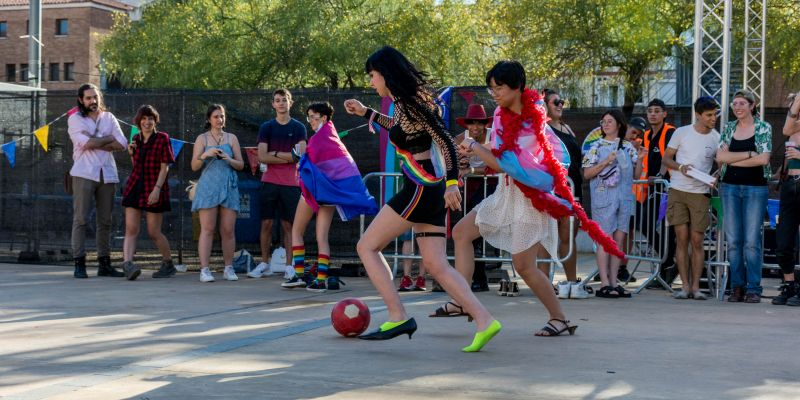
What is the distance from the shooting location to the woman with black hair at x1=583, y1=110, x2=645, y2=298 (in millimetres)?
11125

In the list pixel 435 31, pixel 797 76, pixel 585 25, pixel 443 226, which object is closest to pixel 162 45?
pixel 435 31

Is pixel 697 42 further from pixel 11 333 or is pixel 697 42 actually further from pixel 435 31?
pixel 435 31

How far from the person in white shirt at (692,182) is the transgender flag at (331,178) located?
303 centimetres

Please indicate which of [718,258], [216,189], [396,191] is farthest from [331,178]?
[718,258]

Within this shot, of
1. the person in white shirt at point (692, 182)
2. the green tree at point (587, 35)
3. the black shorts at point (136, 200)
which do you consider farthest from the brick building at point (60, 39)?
the person in white shirt at point (692, 182)

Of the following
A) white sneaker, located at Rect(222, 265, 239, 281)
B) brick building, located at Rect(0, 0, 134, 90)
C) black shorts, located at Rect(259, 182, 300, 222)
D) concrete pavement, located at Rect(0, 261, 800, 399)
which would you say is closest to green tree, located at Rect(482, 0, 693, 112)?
black shorts, located at Rect(259, 182, 300, 222)

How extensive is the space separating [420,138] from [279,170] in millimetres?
5400

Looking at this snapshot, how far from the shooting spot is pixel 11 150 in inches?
573

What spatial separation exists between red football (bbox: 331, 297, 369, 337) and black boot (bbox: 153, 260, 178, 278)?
5.59 metres

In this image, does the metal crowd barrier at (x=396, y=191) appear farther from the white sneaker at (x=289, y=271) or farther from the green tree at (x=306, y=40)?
the green tree at (x=306, y=40)

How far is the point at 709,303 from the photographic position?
10719 mm

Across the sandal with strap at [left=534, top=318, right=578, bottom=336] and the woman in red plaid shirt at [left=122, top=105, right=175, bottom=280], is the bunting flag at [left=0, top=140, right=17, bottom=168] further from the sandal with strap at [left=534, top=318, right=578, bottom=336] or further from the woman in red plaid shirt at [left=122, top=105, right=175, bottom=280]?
the sandal with strap at [left=534, top=318, right=578, bottom=336]

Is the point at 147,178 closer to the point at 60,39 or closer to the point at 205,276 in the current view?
the point at 205,276

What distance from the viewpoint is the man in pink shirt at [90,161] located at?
40.4 feet
